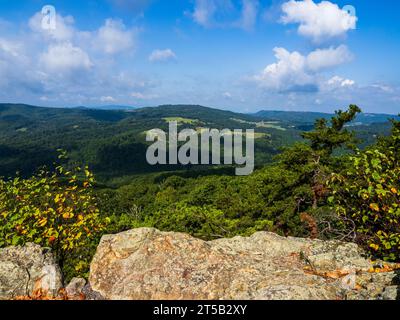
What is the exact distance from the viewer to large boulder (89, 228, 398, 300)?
725cm

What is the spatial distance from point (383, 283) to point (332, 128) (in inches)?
1074

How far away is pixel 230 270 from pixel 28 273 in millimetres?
5462

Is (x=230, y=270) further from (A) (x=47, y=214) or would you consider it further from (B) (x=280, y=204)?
(B) (x=280, y=204)

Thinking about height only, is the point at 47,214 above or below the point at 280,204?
above

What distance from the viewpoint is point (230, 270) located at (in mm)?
8438

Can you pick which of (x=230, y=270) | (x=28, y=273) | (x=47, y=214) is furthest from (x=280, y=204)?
(x=28, y=273)

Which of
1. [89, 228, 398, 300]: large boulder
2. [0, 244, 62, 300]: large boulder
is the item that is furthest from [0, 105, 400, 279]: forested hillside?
[89, 228, 398, 300]: large boulder

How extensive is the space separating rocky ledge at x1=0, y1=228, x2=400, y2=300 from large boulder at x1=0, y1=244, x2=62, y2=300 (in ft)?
0.08

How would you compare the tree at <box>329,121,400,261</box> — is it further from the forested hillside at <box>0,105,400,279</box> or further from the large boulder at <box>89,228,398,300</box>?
the large boulder at <box>89,228,398,300</box>

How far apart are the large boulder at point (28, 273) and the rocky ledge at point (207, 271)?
23 mm

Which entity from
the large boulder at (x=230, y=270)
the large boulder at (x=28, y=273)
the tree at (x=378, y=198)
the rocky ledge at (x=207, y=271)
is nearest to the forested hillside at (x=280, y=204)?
the tree at (x=378, y=198)

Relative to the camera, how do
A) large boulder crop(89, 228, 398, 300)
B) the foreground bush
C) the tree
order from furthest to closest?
the foreground bush
large boulder crop(89, 228, 398, 300)
the tree
